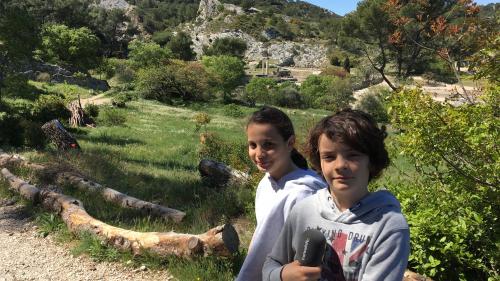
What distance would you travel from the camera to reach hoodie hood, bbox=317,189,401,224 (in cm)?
182

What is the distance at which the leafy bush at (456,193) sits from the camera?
433cm

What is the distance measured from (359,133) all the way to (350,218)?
37cm

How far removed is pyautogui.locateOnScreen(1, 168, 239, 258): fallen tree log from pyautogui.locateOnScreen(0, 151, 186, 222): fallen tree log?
3.29 feet

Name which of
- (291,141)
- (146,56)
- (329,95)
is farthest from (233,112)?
(291,141)

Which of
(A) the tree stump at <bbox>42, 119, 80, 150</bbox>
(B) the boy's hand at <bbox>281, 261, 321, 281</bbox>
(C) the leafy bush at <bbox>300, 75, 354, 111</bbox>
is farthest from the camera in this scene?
(C) the leafy bush at <bbox>300, 75, 354, 111</bbox>

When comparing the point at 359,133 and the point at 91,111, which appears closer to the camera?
the point at 359,133

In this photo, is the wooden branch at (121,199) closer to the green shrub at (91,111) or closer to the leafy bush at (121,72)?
the green shrub at (91,111)

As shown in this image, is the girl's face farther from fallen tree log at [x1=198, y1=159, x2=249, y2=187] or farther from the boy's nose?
fallen tree log at [x1=198, y1=159, x2=249, y2=187]

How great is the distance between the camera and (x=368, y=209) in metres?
1.84

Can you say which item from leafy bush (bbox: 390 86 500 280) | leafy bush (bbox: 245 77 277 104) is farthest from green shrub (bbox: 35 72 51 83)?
leafy bush (bbox: 390 86 500 280)

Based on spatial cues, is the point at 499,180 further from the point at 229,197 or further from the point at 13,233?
the point at 13,233

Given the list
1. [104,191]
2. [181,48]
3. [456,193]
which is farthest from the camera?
[181,48]

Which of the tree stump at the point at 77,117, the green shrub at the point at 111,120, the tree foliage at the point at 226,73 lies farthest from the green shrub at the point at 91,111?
the tree foliage at the point at 226,73

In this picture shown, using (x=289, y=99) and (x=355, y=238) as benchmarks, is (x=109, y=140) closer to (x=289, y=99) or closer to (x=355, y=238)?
(x=355, y=238)
